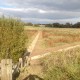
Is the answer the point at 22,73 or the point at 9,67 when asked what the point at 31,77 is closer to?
the point at 9,67

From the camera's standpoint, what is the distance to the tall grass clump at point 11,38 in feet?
49.4

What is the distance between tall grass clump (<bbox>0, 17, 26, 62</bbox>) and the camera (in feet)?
49.4

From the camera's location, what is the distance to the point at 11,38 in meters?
15.3

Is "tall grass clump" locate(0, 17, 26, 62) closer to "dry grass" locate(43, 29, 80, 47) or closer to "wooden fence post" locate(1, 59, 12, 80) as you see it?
"wooden fence post" locate(1, 59, 12, 80)

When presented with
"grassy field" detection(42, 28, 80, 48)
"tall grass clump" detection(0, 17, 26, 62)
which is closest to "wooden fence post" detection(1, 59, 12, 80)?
"tall grass clump" detection(0, 17, 26, 62)

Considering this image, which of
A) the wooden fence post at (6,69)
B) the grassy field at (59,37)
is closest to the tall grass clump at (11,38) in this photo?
the wooden fence post at (6,69)

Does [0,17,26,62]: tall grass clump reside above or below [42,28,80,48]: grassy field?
above

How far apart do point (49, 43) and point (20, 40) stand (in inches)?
673

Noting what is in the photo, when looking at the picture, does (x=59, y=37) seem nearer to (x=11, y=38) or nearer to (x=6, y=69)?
(x=11, y=38)

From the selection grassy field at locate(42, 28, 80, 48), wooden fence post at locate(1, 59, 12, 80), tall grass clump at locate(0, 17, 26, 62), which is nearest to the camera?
wooden fence post at locate(1, 59, 12, 80)

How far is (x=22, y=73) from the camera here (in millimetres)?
14484

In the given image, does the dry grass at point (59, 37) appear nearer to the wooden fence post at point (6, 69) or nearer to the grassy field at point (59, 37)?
the grassy field at point (59, 37)

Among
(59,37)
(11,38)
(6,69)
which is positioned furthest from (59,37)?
(6,69)

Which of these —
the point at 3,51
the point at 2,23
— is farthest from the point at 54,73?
the point at 2,23
